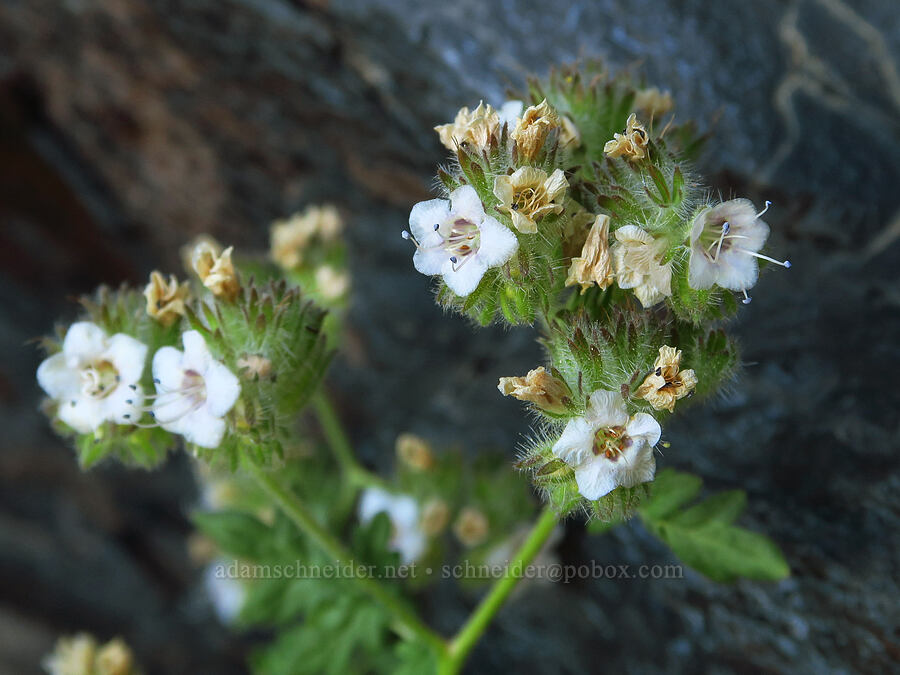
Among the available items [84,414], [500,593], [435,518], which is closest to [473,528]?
[435,518]

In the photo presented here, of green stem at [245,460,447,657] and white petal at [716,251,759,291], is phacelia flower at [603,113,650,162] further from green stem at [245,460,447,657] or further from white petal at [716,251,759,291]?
green stem at [245,460,447,657]

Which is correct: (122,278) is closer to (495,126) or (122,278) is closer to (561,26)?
(561,26)

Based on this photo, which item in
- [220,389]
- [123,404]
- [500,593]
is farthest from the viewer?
[500,593]

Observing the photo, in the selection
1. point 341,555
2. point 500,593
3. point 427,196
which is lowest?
point 500,593

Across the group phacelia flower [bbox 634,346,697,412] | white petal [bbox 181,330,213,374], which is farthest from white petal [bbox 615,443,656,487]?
white petal [bbox 181,330,213,374]

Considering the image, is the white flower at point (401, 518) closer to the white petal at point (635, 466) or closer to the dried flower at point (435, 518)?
the dried flower at point (435, 518)

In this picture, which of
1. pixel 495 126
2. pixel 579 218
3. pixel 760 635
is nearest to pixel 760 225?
pixel 579 218

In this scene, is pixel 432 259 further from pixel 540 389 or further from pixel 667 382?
pixel 667 382

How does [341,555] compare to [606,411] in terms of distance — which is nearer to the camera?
[606,411]

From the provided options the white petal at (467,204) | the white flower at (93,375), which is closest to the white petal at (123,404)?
the white flower at (93,375)
